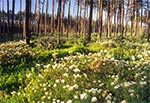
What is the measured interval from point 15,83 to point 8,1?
4715 centimetres

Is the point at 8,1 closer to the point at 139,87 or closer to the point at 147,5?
the point at 147,5

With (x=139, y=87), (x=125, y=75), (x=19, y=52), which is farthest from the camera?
(x=19, y=52)

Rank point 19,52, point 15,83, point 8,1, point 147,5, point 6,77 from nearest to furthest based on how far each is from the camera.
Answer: point 15,83 < point 6,77 < point 19,52 < point 8,1 < point 147,5

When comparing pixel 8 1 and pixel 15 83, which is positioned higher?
pixel 8 1

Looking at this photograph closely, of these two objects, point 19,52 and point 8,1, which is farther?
point 8,1

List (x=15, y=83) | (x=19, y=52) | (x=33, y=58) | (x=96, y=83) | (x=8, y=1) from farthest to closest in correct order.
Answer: (x=8, y=1), (x=19, y=52), (x=33, y=58), (x=15, y=83), (x=96, y=83)

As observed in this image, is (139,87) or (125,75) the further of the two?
(125,75)

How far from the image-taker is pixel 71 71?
9750 millimetres

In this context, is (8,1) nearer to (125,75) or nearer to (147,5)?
(147,5)

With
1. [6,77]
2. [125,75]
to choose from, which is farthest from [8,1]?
[125,75]

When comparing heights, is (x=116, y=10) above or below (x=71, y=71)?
above

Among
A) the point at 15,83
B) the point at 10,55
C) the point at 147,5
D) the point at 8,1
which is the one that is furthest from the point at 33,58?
the point at 147,5

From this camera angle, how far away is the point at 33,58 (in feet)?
53.4

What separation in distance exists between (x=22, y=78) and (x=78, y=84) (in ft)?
12.1
